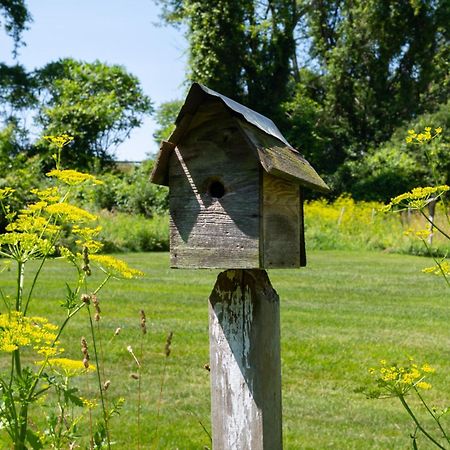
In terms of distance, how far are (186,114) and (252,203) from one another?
1.39ft

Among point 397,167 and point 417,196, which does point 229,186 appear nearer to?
point 417,196

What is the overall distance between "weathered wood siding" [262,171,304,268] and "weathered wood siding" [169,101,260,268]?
5 cm

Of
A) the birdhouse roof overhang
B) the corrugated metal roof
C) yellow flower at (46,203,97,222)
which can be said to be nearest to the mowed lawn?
yellow flower at (46,203,97,222)

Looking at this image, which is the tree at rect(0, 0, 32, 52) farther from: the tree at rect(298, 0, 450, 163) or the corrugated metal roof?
the corrugated metal roof

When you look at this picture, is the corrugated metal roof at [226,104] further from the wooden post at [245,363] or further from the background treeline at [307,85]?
the background treeline at [307,85]

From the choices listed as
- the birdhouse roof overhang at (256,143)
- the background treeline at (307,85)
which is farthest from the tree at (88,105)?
the birdhouse roof overhang at (256,143)

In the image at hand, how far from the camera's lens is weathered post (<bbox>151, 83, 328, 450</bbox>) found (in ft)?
8.59

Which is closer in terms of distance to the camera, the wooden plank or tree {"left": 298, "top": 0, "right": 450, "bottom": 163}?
the wooden plank

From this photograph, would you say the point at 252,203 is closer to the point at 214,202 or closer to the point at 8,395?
the point at 214,202

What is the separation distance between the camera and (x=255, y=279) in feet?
8.76

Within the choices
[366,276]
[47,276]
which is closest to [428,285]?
[366,276]

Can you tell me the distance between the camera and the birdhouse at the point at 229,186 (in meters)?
2.64

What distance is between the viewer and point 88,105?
25.9m

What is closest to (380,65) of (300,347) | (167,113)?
(167,113)
